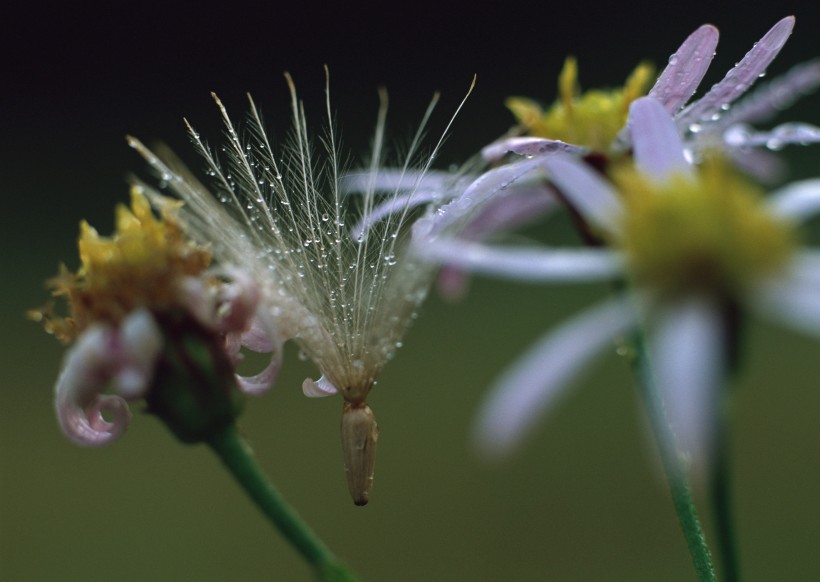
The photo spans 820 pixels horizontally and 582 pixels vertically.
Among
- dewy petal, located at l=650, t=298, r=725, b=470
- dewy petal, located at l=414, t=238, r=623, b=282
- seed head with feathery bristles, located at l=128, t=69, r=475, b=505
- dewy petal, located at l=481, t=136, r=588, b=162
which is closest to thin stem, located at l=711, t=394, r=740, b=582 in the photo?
dewy petal, located at l=650, t=298, r=725, b=470

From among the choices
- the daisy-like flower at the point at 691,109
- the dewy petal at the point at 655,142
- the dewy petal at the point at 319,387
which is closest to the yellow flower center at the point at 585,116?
the daisy-like flower at the point at 691,109

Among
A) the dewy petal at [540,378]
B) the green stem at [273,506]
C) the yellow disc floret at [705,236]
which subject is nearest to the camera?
the dewy petal at [540,378]

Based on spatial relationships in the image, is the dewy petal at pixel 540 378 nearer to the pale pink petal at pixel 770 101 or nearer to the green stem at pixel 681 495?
the green stem at pixel 681 495

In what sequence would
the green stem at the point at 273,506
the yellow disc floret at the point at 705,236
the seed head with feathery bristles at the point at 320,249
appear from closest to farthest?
the yellow disc floret at the point at 705,236
the green stem at the point at 273,506
the seed head with feathery bristles at the point at 320,249

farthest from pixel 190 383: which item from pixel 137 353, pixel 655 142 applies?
pixel 655 142

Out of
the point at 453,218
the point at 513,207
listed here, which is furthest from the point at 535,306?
the point at 453,218

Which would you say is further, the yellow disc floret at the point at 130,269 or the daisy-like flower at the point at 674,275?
the yellow disc floret at the point at 130,269

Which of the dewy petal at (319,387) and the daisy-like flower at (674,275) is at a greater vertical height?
the daisy-like flower at (674,275)

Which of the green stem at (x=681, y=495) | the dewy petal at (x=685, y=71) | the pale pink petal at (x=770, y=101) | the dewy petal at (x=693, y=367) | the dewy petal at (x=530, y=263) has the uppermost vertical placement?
the dewy petal at (x=530, y=263)
